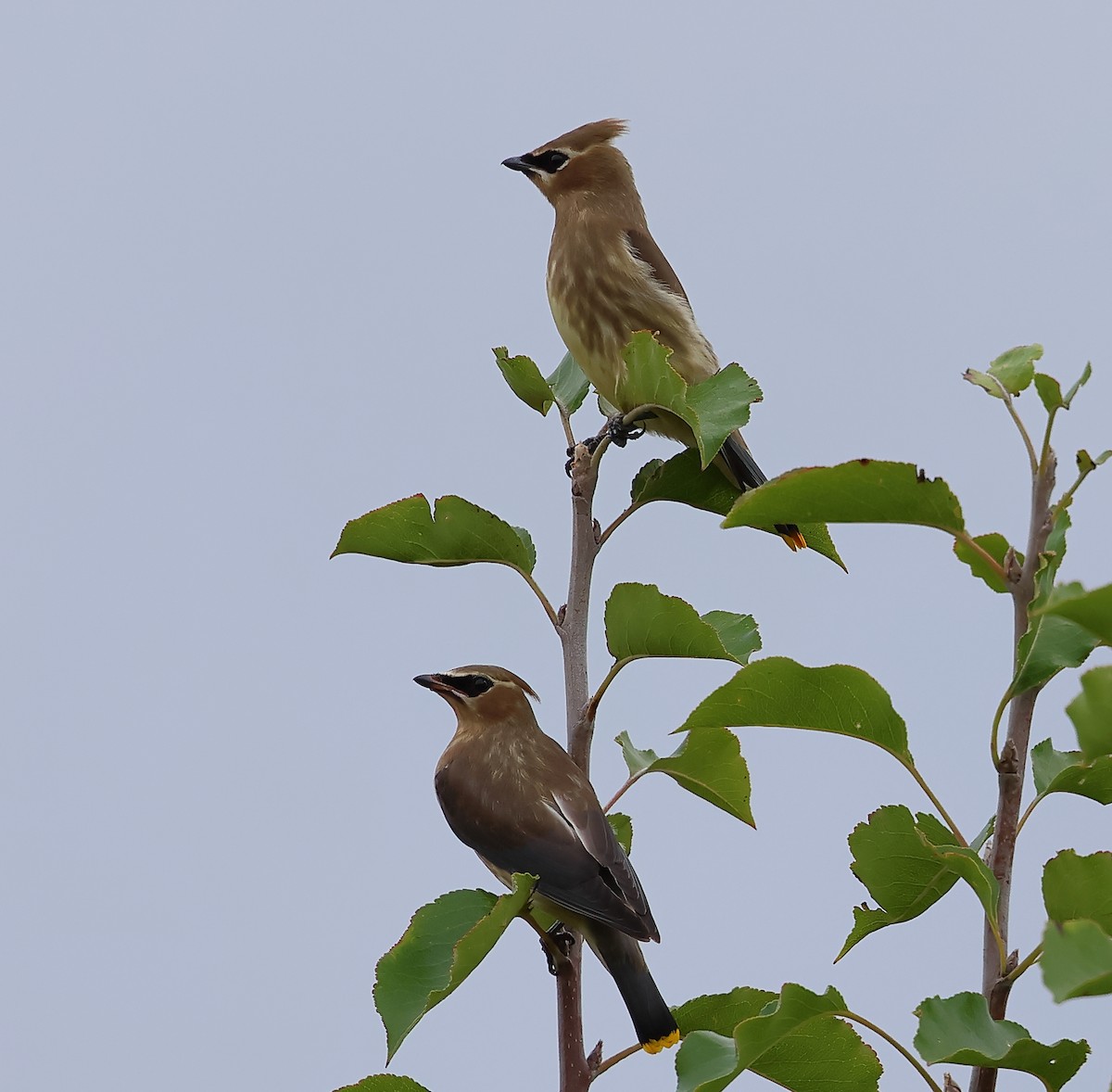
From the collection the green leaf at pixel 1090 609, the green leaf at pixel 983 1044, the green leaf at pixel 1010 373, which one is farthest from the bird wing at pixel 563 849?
the green leaf at pixel 1090 609

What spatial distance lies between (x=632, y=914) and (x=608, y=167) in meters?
2.08

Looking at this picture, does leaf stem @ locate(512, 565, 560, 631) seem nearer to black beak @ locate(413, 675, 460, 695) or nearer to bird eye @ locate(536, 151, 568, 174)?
black beak @ locate(413, 675, 460, 695)

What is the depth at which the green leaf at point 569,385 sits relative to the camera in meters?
3.06

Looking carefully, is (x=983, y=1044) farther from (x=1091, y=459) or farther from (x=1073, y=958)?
(x=1091, y=459)

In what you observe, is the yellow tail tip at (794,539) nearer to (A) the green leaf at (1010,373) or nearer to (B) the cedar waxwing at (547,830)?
(B) the cedar waxwing at (547,830)

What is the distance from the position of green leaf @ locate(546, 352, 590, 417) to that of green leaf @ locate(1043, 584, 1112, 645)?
1469 millimetres

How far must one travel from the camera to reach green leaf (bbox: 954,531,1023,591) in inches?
76.0

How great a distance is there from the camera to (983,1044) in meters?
1.75

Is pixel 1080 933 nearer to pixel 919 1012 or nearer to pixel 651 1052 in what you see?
pixel 919 1012

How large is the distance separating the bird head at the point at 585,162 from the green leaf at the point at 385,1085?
2368 mm

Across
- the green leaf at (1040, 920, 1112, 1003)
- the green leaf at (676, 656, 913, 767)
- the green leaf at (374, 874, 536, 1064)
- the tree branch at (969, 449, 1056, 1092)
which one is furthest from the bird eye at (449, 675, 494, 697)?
the green leaf at (1040, 920, 1112, 1003)

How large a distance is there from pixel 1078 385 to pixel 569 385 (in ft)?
4.70

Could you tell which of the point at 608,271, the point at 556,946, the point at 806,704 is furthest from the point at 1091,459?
the point at 608,271

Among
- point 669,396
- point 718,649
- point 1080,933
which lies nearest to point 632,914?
point 718,649
